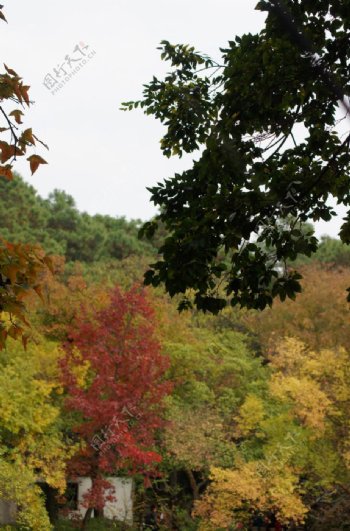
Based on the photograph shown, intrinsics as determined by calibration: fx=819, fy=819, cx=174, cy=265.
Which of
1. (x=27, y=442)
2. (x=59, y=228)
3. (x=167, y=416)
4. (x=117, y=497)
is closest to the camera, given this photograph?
(x=27, y=442)

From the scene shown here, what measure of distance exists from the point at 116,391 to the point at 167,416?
4668 millimetres

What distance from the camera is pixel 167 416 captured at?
23875 mm

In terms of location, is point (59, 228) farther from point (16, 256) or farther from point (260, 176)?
point (16, 256)

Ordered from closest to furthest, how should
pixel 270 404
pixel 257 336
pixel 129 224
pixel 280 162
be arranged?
pixel 280 162 → pixel 270 404 → pixel 257 336 → pixel 129 224

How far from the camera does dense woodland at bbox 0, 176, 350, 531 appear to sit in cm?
1984

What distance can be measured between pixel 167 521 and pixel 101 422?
520 centimetres

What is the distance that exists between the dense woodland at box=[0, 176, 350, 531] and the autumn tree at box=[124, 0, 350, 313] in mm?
11726

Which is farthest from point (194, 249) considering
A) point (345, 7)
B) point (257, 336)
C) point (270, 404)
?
point (257, 336)

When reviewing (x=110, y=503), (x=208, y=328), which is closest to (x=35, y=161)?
(x=110, y=503)

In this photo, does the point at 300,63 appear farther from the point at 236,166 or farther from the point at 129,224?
the point at 129,224

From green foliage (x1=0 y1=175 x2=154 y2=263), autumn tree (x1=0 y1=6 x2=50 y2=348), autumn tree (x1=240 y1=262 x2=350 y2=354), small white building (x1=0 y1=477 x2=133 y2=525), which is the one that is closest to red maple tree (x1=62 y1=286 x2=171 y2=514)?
small white building (x1=0 y1=477 x2=133 y2=525)

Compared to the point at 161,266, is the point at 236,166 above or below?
above

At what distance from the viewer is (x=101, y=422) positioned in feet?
64.6

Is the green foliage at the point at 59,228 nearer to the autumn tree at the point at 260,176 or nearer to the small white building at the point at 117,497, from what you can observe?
the small white building at the point at 117,497
